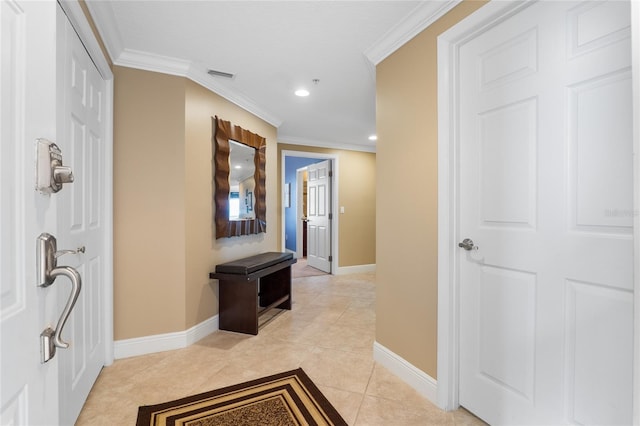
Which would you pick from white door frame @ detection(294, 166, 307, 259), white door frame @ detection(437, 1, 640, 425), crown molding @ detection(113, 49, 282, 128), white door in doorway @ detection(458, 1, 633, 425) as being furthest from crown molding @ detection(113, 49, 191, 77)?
white door frame @ detection(294, 166, 307, 259)

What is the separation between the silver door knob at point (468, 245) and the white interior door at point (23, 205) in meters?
1.72

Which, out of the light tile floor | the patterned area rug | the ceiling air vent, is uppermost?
the ceiling air vent

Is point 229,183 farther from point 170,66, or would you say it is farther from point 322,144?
point 322,144

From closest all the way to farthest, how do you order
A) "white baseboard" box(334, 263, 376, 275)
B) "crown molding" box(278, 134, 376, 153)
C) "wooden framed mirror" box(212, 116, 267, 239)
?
"wooden framed mirror" box(212, 116, 267, 239) < "crown molding" box(278, 134, 376, 153) < "white baseboard" box(334, 263, 376, 275)

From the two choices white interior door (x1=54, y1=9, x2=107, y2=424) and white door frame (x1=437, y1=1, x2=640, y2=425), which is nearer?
white interior door (x1=54, y1=9, x2=107, y2=424)

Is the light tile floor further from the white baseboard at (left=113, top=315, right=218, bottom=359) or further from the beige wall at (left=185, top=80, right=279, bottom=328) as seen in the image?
the beige wall at (left=185, top=80, right=279, bottom=328)

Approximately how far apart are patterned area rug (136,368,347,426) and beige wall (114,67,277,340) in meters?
0.88

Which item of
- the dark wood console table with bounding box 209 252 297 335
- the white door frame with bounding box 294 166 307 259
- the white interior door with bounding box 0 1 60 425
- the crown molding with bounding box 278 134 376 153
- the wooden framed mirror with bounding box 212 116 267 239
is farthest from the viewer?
the white door frame with bounding box 294 166 307 259

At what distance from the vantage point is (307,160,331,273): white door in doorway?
17.9 feet

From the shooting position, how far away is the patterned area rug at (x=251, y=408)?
5.25 feet

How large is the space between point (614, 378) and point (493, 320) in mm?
477

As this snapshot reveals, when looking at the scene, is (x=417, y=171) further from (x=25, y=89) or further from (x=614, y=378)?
(x=25, y=89)

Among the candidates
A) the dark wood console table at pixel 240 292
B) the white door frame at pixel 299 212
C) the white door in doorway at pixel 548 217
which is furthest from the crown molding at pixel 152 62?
the white door frame at pixel 299 212

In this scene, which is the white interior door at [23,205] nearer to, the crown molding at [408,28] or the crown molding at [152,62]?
the crown molding at [408,28]
